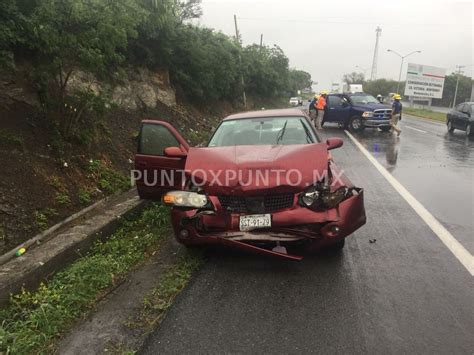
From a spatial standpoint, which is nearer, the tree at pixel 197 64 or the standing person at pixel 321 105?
the tree at pixel 197 64

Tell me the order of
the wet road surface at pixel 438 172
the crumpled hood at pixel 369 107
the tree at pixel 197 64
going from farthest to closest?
the crumpled hood at pixel 369 107, the tree at pixel 197 64, the wet road surface at pixel 438 172

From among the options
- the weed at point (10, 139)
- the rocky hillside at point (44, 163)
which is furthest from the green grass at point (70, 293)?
the weed at point (10, 139)

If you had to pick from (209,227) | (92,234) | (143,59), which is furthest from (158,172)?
(143,59)

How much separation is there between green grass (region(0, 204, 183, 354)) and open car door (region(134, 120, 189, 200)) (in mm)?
653

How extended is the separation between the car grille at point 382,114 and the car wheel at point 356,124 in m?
0.73

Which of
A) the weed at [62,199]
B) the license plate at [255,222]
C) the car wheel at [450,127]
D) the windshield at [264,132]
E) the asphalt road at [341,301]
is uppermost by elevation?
the windshield at [264,132]

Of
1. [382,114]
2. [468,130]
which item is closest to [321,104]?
[382,114]

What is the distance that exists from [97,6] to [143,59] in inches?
276

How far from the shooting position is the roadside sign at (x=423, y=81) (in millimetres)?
53625

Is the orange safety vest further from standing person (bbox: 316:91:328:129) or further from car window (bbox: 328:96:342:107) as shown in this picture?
car window (bbox: 328:96:342:107)

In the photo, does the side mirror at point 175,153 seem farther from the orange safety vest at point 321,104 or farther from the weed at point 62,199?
the orange safety vest at point 321,104

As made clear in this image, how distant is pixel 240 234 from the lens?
4211 mm

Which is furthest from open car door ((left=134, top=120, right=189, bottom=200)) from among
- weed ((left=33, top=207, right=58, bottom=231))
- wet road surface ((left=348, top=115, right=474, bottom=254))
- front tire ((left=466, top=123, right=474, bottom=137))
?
front tire ((left=466, top=123, right=474, bottom=137))

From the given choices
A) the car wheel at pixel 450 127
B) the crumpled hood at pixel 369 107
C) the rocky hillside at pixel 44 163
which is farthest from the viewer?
the car wheel at pixel 450 127
